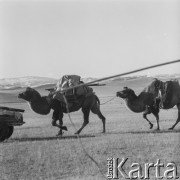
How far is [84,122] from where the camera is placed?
11.9 m

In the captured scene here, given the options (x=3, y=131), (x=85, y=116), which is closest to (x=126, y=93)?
(x=85, y=116)

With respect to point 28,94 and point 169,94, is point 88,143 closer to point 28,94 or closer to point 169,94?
point 28,94

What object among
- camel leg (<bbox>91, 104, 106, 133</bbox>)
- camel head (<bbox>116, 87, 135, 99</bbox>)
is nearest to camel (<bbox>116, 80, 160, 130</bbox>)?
camel head (<bbox>116, 87, 135, 99</bbox>)

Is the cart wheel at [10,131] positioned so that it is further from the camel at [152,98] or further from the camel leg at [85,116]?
the camel at [152,98]

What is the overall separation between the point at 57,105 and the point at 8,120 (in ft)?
4.47

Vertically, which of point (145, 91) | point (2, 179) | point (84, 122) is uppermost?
point (145, 91)

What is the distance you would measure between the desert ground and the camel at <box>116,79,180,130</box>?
0.18 metres

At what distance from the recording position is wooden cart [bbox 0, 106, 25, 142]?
11.4 meters

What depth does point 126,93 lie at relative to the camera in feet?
40.6

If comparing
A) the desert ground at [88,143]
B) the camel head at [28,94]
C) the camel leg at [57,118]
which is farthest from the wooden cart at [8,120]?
the camel leg at [57,118]

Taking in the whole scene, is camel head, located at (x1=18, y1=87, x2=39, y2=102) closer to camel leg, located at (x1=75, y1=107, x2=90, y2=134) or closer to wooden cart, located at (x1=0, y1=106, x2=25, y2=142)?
wooden cart, located at (x1=0, y1=106, x2=25, y2=142)

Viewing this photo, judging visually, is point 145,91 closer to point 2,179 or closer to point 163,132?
point 163,132

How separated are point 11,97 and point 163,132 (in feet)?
13.8

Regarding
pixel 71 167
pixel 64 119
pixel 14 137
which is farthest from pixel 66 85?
pixel 71 167
